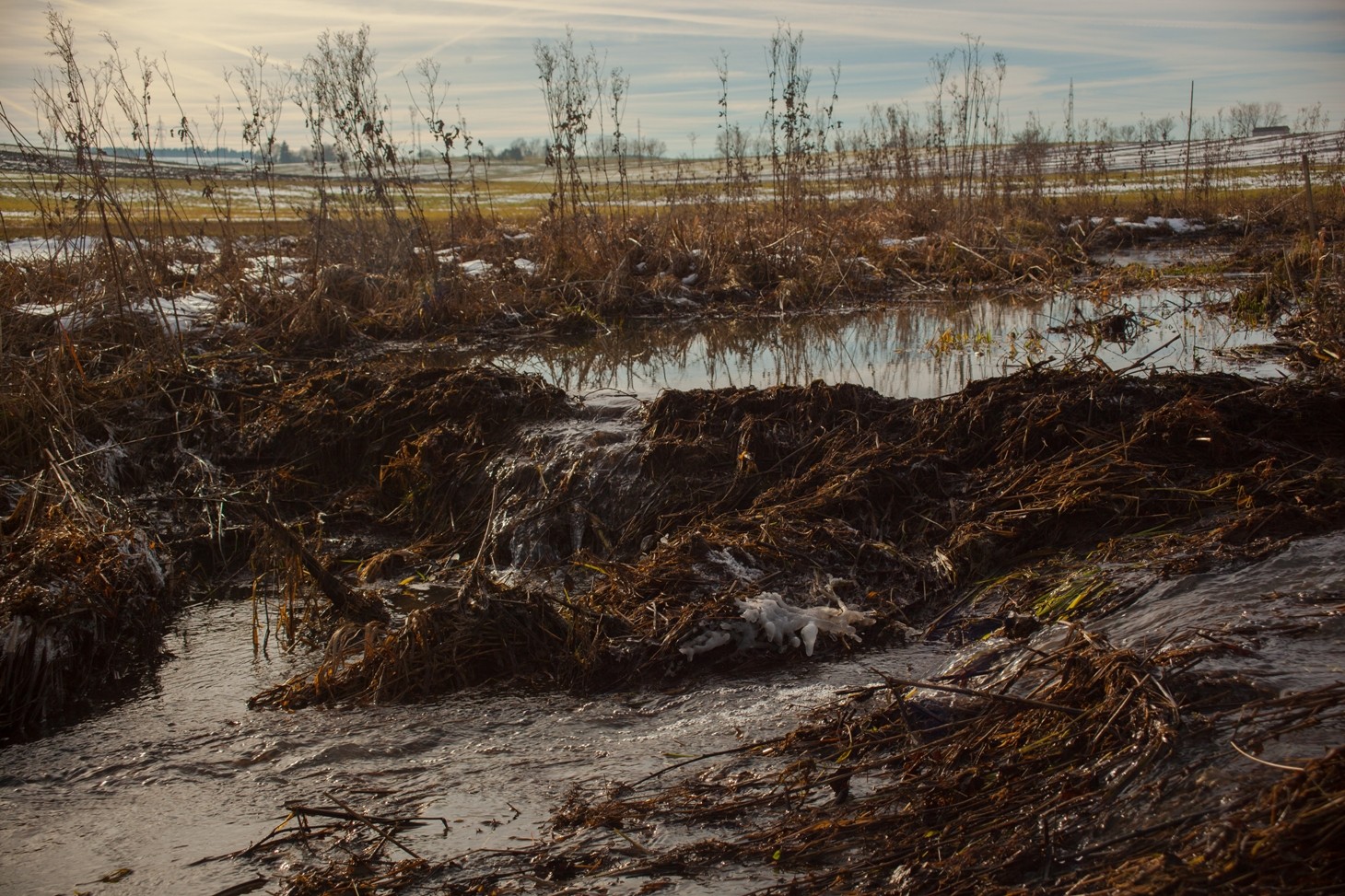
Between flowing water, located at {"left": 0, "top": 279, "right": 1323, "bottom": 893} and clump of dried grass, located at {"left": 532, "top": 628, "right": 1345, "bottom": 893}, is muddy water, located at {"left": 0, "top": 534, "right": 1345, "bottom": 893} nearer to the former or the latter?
flowing water, located at {"left": 0, "top": 279, "right": 1323, "bottom": 893}

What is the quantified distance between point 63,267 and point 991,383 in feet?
27.4

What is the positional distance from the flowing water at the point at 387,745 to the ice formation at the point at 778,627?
0.13 meters

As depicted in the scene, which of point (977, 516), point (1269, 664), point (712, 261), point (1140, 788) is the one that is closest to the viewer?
point (1140, 788)

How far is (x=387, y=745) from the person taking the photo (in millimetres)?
3809

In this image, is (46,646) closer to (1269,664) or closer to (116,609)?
(116,609)

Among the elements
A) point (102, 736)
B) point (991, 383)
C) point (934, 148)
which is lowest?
point (102, 736)

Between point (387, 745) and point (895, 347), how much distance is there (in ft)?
22.9

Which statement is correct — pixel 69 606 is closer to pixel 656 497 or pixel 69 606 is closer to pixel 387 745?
pixel 387 745

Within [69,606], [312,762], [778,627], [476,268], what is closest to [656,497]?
[778,627]

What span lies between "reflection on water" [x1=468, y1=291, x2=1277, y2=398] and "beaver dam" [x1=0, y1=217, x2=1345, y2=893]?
17cm

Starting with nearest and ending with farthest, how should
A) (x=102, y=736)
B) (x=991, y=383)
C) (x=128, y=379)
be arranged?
(x=102, y=736) < (x=991, y=383) < (x=128, y=379)

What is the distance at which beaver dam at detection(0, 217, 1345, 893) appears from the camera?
9.11ft

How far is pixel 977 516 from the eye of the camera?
521 centimetres

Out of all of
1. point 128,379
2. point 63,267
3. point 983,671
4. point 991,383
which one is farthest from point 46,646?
point 63,267
